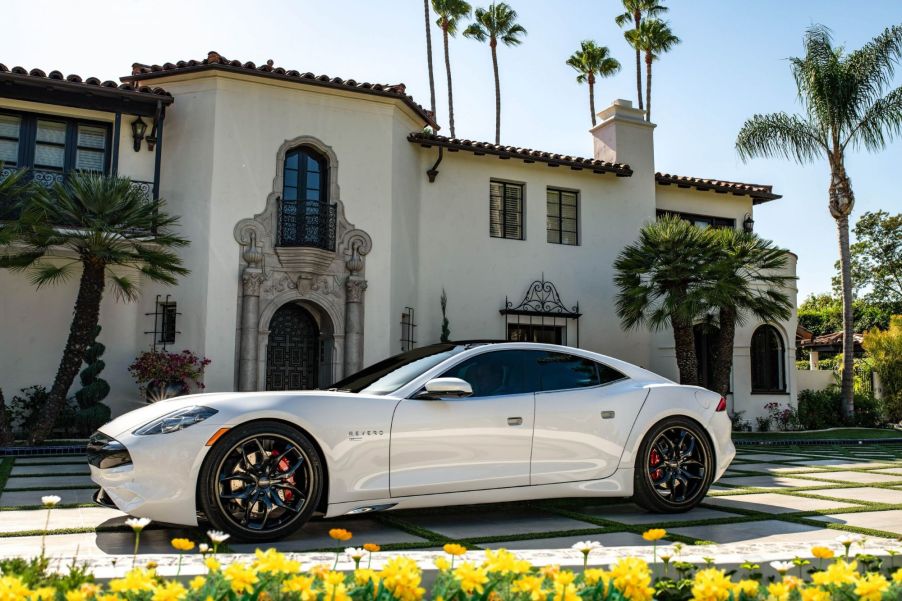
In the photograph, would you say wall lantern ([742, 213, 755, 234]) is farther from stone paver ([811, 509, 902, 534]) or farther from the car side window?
the car side window

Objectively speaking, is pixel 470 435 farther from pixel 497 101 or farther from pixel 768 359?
pixel 497 101

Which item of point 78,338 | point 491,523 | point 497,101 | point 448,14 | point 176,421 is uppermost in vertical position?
point 448,14

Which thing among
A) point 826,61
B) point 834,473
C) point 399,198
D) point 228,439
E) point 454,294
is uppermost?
point 826,61

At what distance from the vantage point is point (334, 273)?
610 inches

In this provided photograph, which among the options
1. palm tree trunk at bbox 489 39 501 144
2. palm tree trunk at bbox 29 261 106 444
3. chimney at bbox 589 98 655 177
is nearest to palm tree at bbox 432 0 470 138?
palm tree trunk at bbox 489 39 501 144

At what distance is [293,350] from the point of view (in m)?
15.8

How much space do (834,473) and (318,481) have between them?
700 centimetres

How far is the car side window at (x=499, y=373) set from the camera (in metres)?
5.85

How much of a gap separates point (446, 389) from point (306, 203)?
35.4ft

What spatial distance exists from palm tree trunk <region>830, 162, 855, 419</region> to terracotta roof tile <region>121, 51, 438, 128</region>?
42.2 feet

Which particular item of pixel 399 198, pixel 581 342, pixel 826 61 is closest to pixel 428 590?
pixel 399 198

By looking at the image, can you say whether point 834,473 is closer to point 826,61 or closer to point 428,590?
point 428,590

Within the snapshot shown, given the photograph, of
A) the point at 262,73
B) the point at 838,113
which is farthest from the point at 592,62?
the point at 262,73

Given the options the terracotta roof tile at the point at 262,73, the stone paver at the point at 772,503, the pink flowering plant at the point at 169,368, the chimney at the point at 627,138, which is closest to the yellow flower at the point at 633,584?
the stone paver at the point at 772,503
